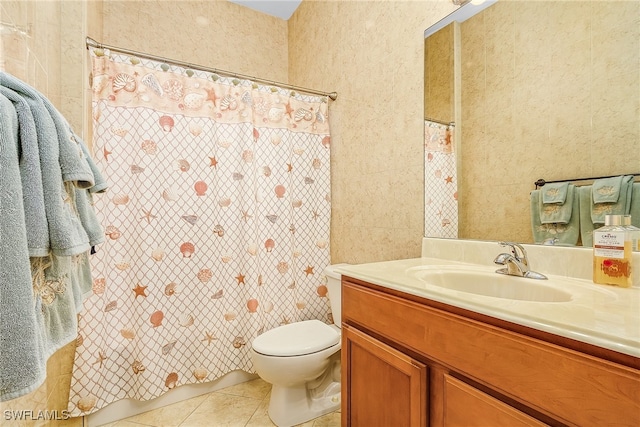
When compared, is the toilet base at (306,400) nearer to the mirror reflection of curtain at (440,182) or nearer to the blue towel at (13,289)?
the mirror reflection of curtain at (440,182)

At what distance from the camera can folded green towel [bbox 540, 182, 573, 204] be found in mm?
1000

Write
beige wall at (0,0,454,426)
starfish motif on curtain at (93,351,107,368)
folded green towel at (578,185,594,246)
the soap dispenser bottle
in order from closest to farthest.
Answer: the soap dispenser bottle, folded green towel at (578,185,594,246), beige wall at (0,0,454,426), starfish motif on curtain at (93,351,107,368)

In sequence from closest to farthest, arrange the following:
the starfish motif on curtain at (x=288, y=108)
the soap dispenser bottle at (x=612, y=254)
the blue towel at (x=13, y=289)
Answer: the blue towel at (x=13, y=289), the soap dispenser bottle at (x=612, y=254), the starfish motif on curtain at (x=288, y=108)

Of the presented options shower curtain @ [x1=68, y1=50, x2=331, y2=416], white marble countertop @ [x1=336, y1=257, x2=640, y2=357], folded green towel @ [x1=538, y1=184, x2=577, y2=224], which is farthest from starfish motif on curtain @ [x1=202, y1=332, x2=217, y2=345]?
folded green towel @ [x1=538, y1=184, x2=577, y2=224]

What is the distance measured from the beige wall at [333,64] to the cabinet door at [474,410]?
81 cm

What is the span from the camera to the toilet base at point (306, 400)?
4.88ft

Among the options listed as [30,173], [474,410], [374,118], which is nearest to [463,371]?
[474,410]

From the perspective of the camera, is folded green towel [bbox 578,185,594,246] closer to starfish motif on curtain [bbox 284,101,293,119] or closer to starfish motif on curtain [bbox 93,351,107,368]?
starfish motif on curtain [bbox 284,101,293,119]

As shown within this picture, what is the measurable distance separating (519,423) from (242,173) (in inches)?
64.8

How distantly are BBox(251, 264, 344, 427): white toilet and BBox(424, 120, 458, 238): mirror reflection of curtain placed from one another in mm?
535

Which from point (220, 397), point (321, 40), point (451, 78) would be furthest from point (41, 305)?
point (321, 40)

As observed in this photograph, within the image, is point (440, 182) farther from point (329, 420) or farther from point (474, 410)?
point (329, 420)

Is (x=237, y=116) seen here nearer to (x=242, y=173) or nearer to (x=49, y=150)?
(x=242, y=173)

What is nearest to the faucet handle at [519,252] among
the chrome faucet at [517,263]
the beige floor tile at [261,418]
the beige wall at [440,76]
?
the chrome faucet at [517,263]
